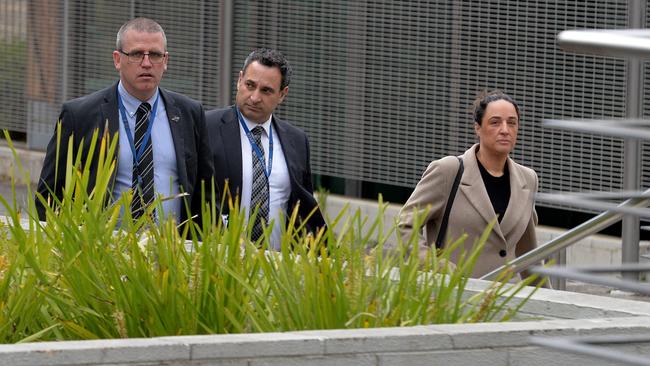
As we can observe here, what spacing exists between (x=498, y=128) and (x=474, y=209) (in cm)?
51

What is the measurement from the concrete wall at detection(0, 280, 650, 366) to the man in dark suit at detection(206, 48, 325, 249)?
2.50 m

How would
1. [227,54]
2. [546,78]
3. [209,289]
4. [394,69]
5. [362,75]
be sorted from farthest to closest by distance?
[227,54]
[362,75]
[394,69]
[546,78]
[209,289]

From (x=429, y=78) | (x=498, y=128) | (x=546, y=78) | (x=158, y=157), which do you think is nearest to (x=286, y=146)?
(x=158, y=157)

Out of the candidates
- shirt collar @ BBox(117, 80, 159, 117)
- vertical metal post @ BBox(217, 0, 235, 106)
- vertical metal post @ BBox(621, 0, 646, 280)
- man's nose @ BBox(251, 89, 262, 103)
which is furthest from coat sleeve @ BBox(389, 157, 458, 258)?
vertical metal post @ BBox(217, 0, 235, 106)

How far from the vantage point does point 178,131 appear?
7504 mm

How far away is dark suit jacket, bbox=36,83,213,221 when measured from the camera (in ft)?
24.3

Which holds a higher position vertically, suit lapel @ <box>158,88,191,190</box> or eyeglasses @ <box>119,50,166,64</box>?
eyeglasses @ <box>119,50,166,64</box>

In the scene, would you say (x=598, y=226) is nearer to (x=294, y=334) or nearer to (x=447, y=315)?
(x=447, y=315)

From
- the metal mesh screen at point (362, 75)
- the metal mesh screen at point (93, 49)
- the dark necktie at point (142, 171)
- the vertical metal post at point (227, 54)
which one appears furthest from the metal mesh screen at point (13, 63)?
the dark necktie at point (142, 171)

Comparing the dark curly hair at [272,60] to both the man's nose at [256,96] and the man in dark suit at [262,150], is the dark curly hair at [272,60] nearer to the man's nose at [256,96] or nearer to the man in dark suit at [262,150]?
the man in dark suit at [262,150]

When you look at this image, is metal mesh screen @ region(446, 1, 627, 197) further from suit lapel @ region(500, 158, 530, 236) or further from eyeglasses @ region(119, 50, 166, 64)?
eyeglasses @ region(119, 50, 166, 64)

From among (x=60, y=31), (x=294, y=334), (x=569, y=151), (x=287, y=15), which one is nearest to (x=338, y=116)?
(x=287, y=15)

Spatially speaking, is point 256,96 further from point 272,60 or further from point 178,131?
point 178,131

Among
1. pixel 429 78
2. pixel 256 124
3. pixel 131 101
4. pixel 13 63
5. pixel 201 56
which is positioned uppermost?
pixel 131 101
